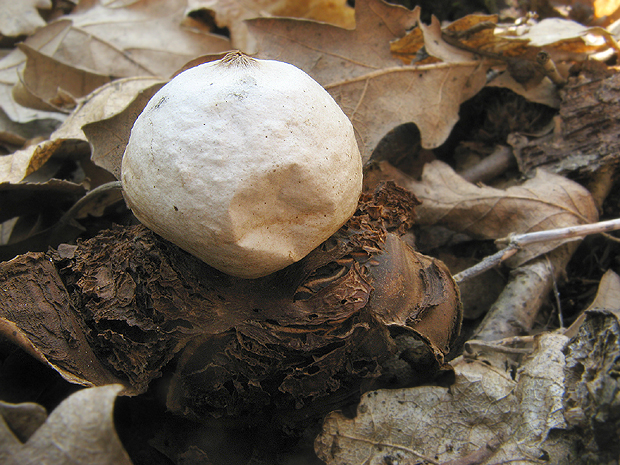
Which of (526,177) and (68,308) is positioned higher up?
(68,308)

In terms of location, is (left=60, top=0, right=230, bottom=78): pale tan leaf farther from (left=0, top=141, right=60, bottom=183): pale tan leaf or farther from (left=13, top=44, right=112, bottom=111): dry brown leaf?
(left=0, top=141, right=60, bottom=183): pale tan leaf

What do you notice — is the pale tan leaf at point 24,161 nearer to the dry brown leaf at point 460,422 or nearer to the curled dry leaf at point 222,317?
the curled dry leaf at point 222,317

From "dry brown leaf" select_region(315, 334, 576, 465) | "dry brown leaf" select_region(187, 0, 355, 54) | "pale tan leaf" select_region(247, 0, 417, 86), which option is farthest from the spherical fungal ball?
"dry brown leaf" select_region(187, 0, 355, 54)

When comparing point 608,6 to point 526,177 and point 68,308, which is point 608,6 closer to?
point 526,177

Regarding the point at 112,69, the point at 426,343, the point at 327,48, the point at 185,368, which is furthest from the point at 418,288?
the point at 112,69

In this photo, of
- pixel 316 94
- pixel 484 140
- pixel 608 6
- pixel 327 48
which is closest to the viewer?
pixel 316 94

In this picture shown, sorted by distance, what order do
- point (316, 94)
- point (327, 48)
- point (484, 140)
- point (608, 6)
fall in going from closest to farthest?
point (316, 94) < point (327, 48) < point (484, 140) < point (608, 6)

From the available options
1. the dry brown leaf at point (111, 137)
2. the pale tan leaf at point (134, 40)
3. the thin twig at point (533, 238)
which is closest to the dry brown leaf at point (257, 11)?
the pale tan leaf at point (134, 40)
